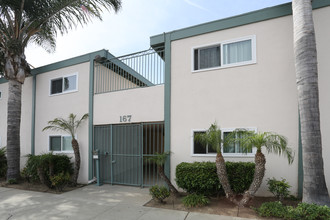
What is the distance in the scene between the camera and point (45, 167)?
777cm

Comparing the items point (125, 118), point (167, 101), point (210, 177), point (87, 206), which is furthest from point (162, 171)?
point (125, 118)

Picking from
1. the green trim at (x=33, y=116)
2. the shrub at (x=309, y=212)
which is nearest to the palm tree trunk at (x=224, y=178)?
the shrub at (x=309, y=212)

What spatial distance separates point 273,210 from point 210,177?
159 centimetres

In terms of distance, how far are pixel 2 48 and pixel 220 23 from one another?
29.2ft

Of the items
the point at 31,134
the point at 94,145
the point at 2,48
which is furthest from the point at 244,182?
the point at 2,48

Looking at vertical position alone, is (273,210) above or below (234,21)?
below

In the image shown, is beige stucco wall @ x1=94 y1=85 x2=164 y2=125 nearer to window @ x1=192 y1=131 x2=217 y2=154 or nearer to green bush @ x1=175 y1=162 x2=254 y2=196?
window @ x1=192 y1=131 x2=217 y2=154

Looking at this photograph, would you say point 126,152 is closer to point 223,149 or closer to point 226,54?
point 223,149

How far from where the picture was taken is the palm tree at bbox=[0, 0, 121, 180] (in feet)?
26.9

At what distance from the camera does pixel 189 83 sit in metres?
6.94

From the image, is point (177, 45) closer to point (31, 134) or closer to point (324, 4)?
point (324, 4)

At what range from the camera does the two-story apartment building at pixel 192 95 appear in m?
5.76

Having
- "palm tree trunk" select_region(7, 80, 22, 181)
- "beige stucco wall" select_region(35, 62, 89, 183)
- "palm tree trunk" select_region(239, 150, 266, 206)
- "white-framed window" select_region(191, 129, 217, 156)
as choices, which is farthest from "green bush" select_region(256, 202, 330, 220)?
"palm tree trunk" select_region(7, 80, 22, 181)

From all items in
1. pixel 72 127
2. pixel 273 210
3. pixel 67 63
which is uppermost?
pixel 67 63
